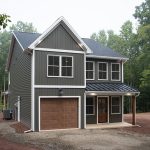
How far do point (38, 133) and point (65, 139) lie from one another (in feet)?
9.46

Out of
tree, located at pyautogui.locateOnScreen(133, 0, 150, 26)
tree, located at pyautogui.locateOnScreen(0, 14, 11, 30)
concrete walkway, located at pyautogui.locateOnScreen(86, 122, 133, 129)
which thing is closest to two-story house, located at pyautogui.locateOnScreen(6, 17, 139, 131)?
concrete walkway, located at pyautogui.locateOnScreen(86, 122, 133, 129)

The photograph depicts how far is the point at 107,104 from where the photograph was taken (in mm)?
25719

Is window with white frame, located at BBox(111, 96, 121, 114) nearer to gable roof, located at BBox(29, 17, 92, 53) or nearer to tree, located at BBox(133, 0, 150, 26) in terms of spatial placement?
gable roof, located at BBox(29, 17, 92, 53)

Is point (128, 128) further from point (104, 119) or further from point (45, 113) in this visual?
point (45, 113)

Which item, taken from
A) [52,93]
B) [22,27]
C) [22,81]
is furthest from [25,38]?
[22,27]

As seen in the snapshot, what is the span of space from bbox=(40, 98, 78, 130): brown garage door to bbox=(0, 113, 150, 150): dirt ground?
0.92m

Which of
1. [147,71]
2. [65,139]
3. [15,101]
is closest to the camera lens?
[65,139]

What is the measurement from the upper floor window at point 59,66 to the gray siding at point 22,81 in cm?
166

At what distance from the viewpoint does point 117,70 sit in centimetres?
→ 2669

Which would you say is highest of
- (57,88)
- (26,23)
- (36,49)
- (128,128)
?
(26,23)

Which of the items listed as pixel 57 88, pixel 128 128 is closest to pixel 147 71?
pixel 128 128

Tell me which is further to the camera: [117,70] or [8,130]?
[117,70]

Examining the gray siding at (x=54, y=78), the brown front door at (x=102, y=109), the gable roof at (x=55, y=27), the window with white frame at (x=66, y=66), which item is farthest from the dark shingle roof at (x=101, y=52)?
the window with white frame at (x=66, y=66)

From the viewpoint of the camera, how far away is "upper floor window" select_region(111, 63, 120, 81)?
1043 inches
